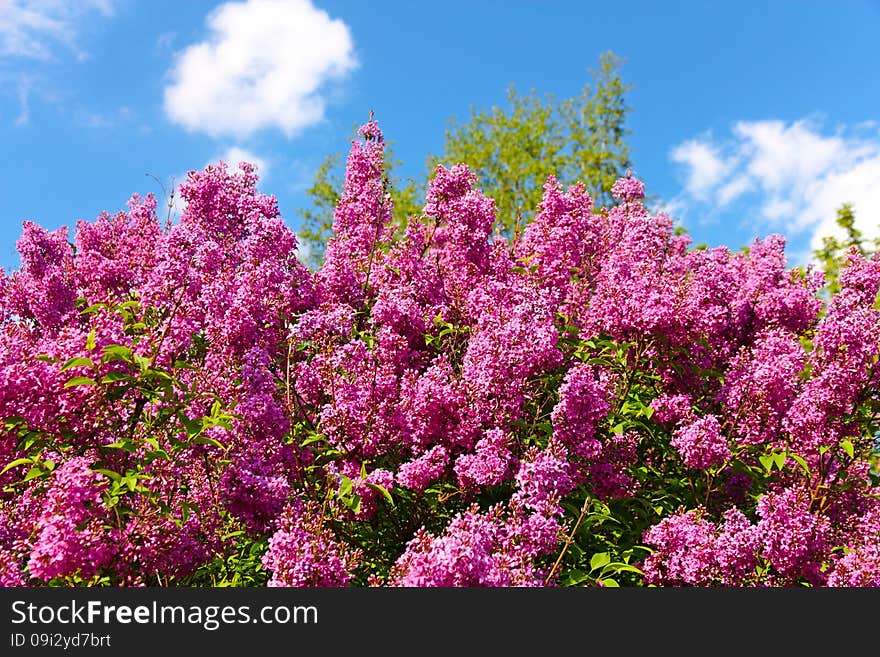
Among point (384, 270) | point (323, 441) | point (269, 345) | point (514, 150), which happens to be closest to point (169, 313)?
point (269, 345)

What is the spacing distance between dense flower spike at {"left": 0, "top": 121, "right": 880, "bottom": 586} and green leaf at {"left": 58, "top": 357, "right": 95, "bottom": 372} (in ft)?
0.07

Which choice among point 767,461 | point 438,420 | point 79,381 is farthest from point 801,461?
point 79,381

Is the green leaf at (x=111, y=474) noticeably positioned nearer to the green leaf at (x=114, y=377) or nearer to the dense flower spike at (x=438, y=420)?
the dense flower spike at (x=438, y=420)

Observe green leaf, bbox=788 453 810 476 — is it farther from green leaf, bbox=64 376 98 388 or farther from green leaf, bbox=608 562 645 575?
green leaf, bbox=64 376 98 388

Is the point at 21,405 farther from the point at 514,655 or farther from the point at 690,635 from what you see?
the point at 690,635

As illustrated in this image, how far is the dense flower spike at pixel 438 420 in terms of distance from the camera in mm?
4938

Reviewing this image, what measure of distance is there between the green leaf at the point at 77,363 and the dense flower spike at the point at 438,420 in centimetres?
2

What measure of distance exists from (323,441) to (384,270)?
2159mm

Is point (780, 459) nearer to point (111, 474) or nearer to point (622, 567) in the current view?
point (622, 567)

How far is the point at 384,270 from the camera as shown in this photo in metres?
7.73

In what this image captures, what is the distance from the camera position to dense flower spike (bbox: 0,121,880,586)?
4.94 meters

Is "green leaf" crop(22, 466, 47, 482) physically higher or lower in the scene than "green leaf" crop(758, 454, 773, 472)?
higher

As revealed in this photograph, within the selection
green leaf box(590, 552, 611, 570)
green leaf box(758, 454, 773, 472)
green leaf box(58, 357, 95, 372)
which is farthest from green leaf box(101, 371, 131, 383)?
green leaf box(758, 454, 773, 472)

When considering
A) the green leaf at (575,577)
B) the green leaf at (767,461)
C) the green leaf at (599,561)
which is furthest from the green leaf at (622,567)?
the green leaf at (767,461)
